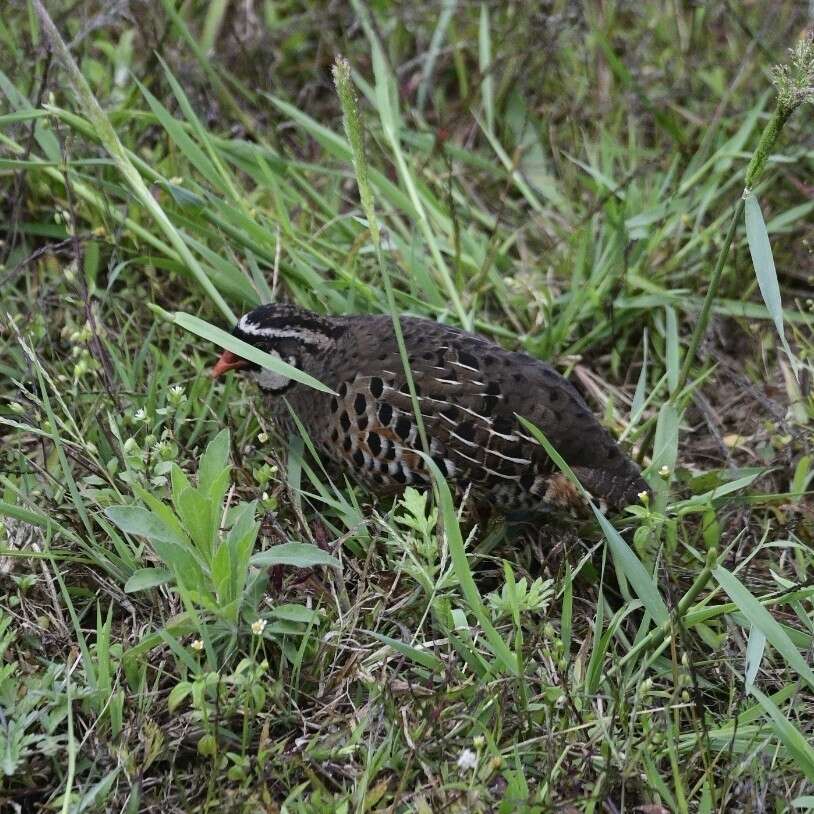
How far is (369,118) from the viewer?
18.5 feet

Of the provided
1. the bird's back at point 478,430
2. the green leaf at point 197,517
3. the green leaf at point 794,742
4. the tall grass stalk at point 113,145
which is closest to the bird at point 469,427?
the bird's back at point 478,430

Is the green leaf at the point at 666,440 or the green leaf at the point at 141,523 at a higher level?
the green leaf at the point at 141,523

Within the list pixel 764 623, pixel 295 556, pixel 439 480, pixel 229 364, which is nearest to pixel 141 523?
pixel 295 556

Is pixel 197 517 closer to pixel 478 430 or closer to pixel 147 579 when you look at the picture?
pixel 147 579

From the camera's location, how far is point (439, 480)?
3.13 meters

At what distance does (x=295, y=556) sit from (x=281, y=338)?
43.9 inches

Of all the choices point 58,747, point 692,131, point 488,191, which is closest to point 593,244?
point 488,191

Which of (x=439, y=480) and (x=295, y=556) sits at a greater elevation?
(x=439, y=480)

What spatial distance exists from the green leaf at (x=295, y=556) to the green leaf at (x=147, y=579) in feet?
0.82

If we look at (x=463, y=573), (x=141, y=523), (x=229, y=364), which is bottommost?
(x=463, y=573)

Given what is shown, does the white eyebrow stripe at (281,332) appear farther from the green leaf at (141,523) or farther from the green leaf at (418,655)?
the green leaf at (418,655)

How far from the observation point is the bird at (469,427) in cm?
370

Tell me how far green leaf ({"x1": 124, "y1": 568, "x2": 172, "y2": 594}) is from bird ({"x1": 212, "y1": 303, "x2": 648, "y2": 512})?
90 cm

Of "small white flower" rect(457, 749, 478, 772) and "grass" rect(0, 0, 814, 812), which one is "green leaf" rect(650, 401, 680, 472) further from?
"small white flower" rect(457, 749, 478, 772)
